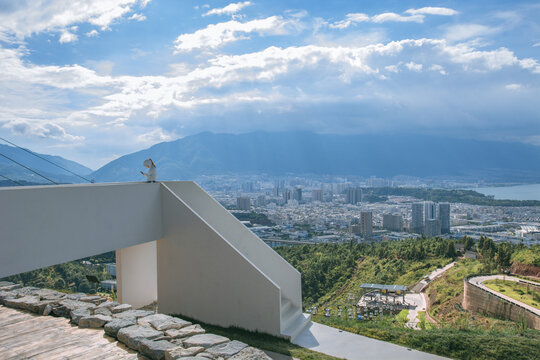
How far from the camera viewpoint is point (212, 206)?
591 cm

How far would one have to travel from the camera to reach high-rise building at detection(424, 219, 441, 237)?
25.2 metres

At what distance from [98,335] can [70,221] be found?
1358 mm

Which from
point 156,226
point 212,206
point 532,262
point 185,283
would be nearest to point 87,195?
point 156,226

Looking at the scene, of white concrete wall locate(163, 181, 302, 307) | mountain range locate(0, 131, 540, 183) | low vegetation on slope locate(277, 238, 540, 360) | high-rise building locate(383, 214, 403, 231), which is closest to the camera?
low vegetation on slope locate(277, 238, 540, 360)

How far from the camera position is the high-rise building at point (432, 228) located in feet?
82.8

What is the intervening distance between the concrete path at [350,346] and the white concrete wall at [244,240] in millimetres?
852

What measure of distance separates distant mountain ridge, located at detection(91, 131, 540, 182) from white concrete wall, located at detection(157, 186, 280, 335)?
38109 mm

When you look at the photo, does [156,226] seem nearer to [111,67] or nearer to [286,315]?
[286,315]

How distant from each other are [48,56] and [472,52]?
19.9m

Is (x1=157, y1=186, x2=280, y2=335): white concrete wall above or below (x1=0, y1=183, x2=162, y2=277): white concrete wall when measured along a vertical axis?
below

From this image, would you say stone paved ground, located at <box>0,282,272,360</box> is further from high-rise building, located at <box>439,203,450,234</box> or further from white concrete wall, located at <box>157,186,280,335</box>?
high-rise building, located at <box>439,203,450,234</box>

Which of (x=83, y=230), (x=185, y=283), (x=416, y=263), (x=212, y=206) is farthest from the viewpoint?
(x=416, y=263)

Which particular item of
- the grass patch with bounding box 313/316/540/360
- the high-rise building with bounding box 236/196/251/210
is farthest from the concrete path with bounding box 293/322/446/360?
the high-rise building with bounding box 236/196/251/210

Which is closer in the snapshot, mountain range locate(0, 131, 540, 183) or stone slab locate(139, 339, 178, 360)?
stone slab locate(139, 339, 178, 360)
